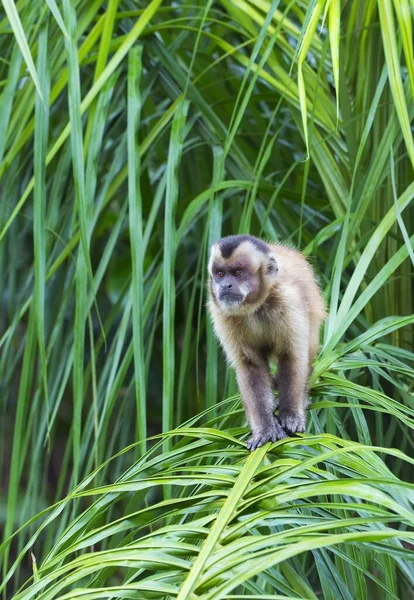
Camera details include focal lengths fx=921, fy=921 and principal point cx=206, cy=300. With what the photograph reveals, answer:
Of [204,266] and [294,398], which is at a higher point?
[204,266]

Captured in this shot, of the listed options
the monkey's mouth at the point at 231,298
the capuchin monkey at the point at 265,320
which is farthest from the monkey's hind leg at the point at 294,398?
the monkey's mouth at the point at 231,298

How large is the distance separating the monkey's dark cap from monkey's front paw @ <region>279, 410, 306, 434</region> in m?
0.32

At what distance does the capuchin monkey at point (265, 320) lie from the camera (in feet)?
5.47

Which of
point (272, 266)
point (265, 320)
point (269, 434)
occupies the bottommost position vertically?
point (269, 434)

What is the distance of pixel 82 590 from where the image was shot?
91cm

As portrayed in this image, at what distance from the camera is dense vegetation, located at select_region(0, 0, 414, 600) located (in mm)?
1110

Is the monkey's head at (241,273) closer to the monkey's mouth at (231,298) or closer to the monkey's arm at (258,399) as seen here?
the monkey's mouth at (231,298)

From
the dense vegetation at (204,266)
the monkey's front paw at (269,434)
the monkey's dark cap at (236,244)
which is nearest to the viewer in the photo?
the dense vegetation at (204,266)

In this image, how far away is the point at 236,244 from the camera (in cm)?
175

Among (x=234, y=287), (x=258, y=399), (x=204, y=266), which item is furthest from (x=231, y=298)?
(x=204, y=266)

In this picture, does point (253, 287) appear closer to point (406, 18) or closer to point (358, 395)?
point (358, 395)

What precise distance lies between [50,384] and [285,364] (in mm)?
691

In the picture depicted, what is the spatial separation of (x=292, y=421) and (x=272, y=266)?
31 cm

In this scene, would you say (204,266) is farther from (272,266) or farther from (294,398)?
(294,398)
